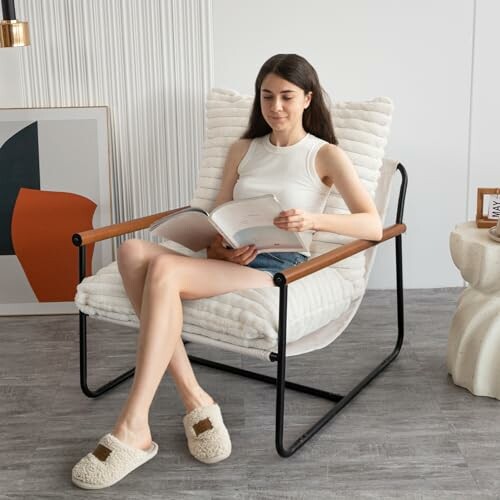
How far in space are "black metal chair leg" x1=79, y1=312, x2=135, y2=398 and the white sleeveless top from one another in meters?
0.61

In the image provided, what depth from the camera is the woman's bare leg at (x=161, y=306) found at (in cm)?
205

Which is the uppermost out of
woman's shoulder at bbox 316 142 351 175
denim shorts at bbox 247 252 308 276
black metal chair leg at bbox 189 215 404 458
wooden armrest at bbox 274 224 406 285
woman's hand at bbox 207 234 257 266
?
woman's shoulder at bbox 316 142 351 175

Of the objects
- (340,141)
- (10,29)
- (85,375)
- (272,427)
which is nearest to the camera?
(272,427)

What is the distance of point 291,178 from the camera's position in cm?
237

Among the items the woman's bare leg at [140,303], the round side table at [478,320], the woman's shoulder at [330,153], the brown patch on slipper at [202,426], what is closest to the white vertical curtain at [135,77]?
the woman's shoulder at [330,153]

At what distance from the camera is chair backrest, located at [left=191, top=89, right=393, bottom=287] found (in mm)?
2516

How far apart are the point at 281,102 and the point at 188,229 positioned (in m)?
0.45

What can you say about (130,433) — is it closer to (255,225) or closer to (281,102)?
(255,225)

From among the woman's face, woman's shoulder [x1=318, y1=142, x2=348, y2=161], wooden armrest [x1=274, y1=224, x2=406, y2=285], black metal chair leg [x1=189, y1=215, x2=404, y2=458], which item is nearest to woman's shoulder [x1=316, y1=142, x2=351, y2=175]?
woman's shoulder [x1=318, y1=142, x2=348, y2=161]

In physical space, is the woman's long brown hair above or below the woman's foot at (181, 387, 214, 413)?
above

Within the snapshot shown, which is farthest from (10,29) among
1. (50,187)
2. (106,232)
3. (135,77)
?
(106,232)

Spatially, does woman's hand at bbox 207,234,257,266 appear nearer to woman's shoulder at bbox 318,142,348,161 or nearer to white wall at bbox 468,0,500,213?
woman's shoulder at bbox 318,142,348,161

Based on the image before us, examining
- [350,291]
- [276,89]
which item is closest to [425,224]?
[350,291]

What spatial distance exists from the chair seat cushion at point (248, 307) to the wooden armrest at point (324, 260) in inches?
5.4
